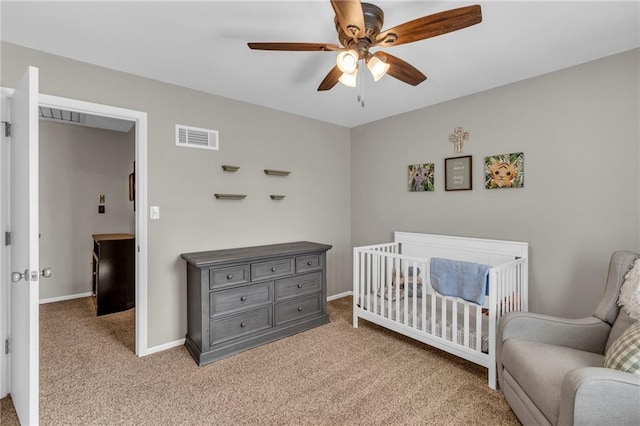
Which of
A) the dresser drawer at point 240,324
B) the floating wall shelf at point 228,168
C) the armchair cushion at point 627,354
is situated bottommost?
the dresser drawer at point 240,324

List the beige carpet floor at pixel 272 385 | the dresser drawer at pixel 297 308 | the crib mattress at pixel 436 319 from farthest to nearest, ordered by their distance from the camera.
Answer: the dresser drawer at pixel 297 308 → the crib mattress at pixel 436 319 → the beige carpet floor at pixel 272 385

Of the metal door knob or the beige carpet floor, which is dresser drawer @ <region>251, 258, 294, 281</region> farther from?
the metal door knob

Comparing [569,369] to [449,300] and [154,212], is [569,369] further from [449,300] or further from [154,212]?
[154,212]

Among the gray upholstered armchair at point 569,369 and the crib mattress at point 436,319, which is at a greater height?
the gray upholstered armchair at point 569,369

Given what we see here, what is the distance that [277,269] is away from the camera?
9.45ft

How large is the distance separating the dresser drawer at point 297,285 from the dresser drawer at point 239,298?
4.4 inches

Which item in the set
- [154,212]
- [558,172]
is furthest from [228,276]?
[558,172]

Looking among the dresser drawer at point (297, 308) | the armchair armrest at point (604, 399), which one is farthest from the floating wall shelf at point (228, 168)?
the armchair armrest at point (604, 399)

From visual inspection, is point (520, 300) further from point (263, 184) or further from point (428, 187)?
point (263, 184)

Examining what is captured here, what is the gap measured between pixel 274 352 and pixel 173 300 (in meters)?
1.05

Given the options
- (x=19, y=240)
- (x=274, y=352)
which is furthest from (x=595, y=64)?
(x=19, y=240)

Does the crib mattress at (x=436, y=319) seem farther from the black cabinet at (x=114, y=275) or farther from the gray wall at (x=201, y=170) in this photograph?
the black cabinet at (x=114, y=275)

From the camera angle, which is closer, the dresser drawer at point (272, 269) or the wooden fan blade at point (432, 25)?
Answer: the wooden fan blade at point (432, 25)

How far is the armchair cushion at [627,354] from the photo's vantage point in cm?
129
